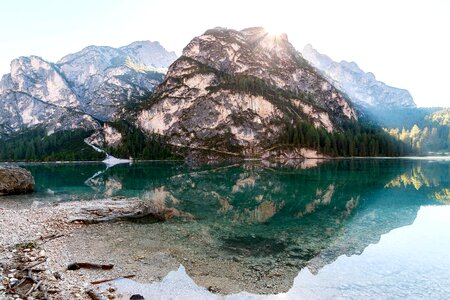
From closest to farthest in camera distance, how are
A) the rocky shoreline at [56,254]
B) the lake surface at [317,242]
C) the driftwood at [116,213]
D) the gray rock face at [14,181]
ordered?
the rocky shoreline at [56,254], the lake surface at [317,242], the driftwood at [116,213], the gray rock face at [14,181]

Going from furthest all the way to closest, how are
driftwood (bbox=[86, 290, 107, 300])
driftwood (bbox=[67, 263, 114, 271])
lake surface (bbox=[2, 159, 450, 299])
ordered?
driftwood (bbox=[67, 263, 114, 271]) < lake surface (bbox=[2, 159, 450, 299]) < driftwood (bbox=[86, 290, 107, 300])

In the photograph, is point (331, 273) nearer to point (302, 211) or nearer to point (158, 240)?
point (158, 240)

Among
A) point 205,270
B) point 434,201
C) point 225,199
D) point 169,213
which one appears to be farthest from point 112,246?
point 434,201

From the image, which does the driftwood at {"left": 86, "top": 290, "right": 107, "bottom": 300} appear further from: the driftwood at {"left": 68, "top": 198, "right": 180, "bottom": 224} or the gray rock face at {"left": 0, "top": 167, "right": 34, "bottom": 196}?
the gray rock face at {"left": 0, "top": 167, "right": 34, "bottom": 196}

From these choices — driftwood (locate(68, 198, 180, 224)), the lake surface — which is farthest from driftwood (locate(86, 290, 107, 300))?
driftwood (locate(68, 198, 180, 224))

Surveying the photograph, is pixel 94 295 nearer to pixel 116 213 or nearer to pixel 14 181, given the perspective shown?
pixel 116 213

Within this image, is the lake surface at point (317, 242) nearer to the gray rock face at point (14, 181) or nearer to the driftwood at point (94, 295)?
the gray rock face at point (14, 181)

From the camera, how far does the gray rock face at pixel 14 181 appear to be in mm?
51281

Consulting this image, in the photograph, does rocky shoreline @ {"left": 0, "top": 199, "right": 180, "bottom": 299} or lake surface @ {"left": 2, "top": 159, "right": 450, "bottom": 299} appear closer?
rocky shoreline @ {"left": 0, "top": 199, "right": 180, "bottom": 299}

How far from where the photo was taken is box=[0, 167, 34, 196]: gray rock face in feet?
168

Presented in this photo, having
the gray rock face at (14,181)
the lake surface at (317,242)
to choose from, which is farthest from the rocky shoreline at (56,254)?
the gray rock face at (14,181)

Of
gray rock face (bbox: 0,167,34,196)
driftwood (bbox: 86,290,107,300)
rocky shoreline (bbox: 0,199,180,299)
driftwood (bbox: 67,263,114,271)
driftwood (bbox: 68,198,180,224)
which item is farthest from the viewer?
gray rock face (bbox: 0,167,34,196)

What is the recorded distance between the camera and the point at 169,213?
125 ft

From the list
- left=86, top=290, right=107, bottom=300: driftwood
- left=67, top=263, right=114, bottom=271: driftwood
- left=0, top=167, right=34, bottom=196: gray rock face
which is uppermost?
left=0, top=167, right=34, bottom=196: gray rock face
